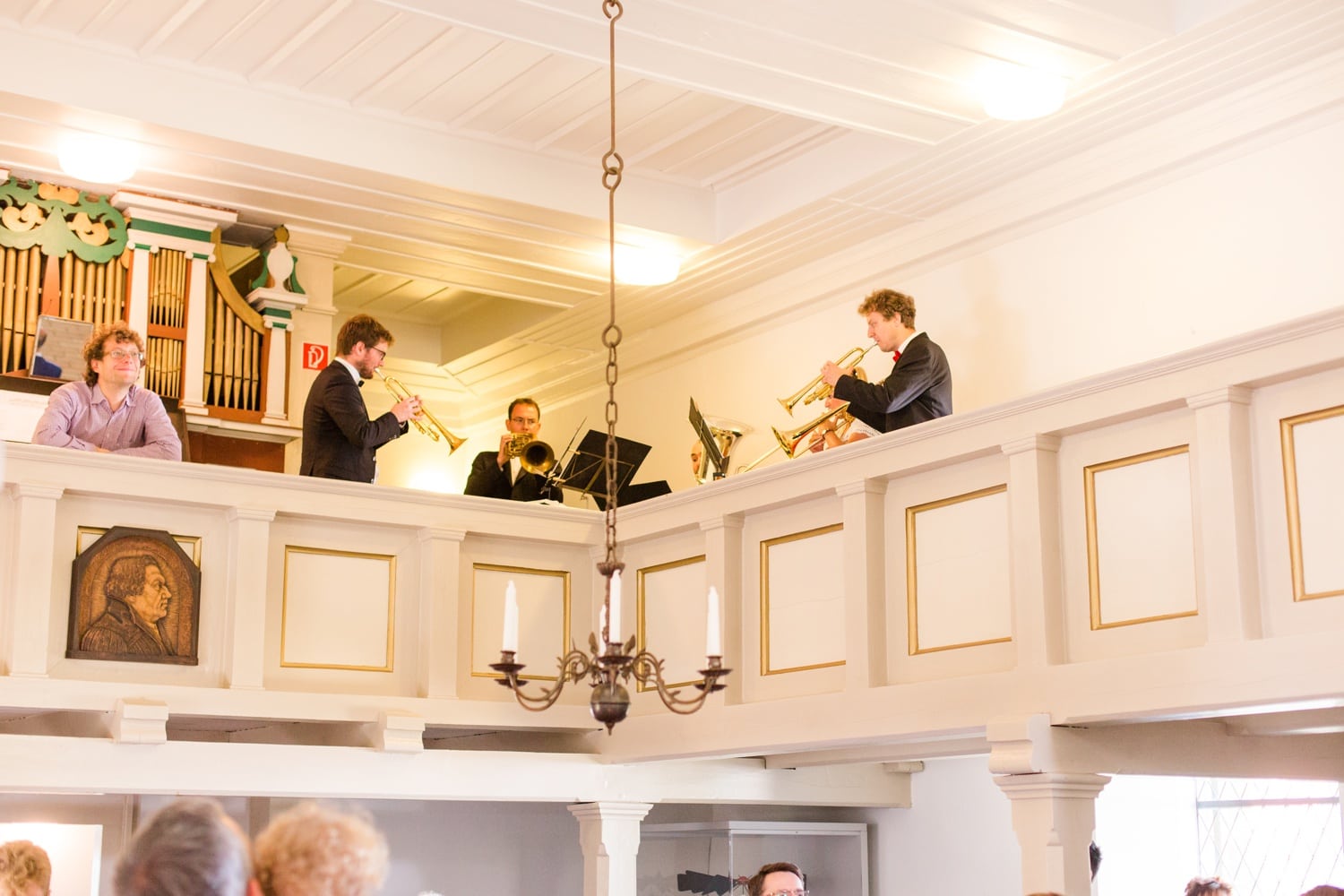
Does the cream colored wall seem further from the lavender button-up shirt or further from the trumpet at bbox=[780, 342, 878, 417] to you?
the lavender button-up shirt

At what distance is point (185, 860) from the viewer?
2.09 m

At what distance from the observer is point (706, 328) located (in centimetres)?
1147

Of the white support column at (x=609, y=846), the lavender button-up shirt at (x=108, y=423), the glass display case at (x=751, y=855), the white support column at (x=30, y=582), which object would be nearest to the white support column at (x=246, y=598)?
the lavender button-up shirt at (x=108, y=423)

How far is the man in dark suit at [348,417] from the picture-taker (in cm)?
852

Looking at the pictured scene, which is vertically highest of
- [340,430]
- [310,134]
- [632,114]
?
[632,114]

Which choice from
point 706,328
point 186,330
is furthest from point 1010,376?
point 186,330

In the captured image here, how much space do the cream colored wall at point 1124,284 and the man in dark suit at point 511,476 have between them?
1.79m

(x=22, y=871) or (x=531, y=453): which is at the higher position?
(x=531, y=453)

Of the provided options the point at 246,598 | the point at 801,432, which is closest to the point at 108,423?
the point at 246,598

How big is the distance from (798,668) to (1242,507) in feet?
8.46

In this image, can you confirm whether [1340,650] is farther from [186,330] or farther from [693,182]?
[186,330]

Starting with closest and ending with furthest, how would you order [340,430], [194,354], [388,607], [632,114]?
[388,607], [340,430], [632,114], [194,354]

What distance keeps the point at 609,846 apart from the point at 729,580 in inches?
66.4

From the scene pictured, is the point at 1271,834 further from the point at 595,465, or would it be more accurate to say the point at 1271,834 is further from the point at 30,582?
the point at 30,582
